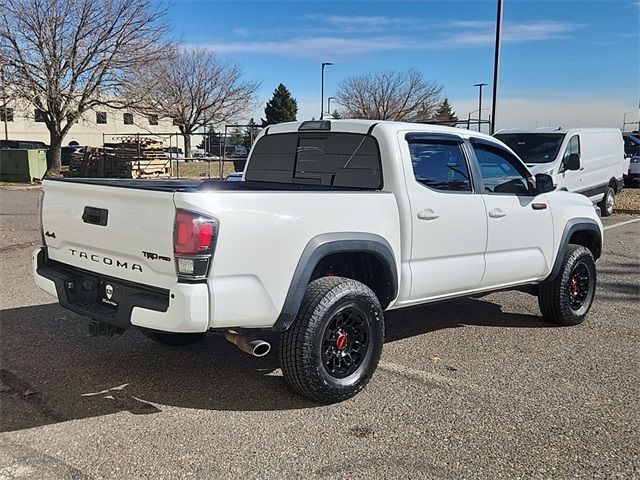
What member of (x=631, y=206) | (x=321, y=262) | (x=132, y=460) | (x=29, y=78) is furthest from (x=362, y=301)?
(x=29, y=78)

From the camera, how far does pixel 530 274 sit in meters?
5.38

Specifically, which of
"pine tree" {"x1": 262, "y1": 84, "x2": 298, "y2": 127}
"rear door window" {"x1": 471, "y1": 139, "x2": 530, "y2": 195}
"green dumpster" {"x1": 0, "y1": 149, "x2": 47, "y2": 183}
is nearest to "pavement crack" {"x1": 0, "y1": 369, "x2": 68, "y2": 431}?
"rear door window" {"x1": 471, "y1": 139, "x2": 530, "y2": 195}

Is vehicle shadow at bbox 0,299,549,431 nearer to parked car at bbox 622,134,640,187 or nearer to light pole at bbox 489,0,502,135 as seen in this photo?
Result: light pole at bbox 489,0,502,135

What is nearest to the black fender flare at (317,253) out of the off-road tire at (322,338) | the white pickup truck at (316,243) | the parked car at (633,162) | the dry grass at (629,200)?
the white pickup truck at (316,243)

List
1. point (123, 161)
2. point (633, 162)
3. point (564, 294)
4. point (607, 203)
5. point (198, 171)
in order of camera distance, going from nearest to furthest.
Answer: point (564, 294), point (607, 203), point (633, 162), point (123, 161), point (198, 171)

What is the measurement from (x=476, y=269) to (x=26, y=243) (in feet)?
25.9

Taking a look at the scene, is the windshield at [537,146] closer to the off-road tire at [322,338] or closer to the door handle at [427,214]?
the door handle at [427,214]

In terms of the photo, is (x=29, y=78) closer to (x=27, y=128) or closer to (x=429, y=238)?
(x=429, y=238)

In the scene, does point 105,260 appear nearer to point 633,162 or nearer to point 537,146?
point 537,146

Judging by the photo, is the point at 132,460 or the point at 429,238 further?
the point at 429,238

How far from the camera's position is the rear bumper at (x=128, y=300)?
331cm

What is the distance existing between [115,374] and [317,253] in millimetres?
1801

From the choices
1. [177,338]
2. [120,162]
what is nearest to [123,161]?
[120,162]

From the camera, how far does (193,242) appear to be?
10.7 feet
